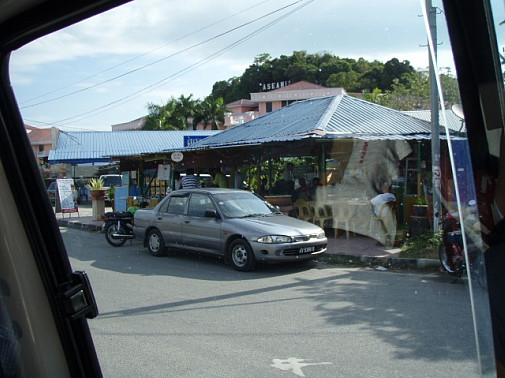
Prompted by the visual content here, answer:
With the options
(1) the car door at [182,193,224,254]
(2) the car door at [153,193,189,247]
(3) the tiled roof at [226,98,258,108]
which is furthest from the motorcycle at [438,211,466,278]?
(2) the car door at [153,193,189,247]

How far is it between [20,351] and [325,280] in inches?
237

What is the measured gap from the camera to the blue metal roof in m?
2.87

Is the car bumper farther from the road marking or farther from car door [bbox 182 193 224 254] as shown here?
the road marking

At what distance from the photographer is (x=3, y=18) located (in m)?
1.59

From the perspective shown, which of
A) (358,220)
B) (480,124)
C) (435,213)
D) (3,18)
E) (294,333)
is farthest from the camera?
(358,220)

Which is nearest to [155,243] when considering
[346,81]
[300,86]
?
[300,86]

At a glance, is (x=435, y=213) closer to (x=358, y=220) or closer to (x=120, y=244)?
(x=358, y=220)

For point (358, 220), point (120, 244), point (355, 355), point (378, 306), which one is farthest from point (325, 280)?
point (120, 244)

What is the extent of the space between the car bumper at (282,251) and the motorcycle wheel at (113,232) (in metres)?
4.02

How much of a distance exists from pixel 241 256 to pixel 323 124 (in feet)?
9.08

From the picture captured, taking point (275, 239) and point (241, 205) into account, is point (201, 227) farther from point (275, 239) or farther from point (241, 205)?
point (275, 239)

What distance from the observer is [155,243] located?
986 cm

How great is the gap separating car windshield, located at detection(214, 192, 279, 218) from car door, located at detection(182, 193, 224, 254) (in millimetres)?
194

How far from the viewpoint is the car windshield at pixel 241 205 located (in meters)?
8.91
